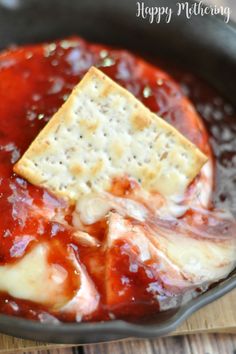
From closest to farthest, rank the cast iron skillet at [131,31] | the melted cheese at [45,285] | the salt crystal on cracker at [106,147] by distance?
the melted cheese at [45,285] < the salt crystal on cracker at [106,147] < the cast iron skillet at [131,31]

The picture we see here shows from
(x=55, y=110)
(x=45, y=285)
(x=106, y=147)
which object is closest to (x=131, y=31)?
(x=55, y=110)

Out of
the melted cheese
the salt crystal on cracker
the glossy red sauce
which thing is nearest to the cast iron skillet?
the glossy red sauce

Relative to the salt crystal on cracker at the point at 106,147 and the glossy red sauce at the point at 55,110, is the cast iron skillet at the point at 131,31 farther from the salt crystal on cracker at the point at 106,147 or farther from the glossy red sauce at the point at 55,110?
the salt crystal on cracker at the point at 106,147

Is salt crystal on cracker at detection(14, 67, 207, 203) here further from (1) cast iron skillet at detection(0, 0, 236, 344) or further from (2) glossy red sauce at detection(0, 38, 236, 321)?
(1) cast iron skillet at detection(0, 0, 236, 344)

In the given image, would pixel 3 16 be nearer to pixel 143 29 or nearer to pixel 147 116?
pixel 143 29

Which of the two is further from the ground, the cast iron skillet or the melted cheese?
the cast iron skillet

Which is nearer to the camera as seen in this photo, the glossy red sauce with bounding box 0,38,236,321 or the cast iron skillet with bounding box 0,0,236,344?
the glossy red sauce with bounding box 0,38,236,321

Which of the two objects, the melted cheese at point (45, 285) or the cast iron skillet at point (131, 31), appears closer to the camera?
the melted cheese at point (45, 285)

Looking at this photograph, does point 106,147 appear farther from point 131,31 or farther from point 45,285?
point 131,31

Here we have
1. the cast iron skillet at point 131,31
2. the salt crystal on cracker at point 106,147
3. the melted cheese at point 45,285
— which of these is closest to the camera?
the melted cheese at point 45,285

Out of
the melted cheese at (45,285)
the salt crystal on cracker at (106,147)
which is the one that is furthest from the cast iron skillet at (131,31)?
the melted cheese at (45,285)
